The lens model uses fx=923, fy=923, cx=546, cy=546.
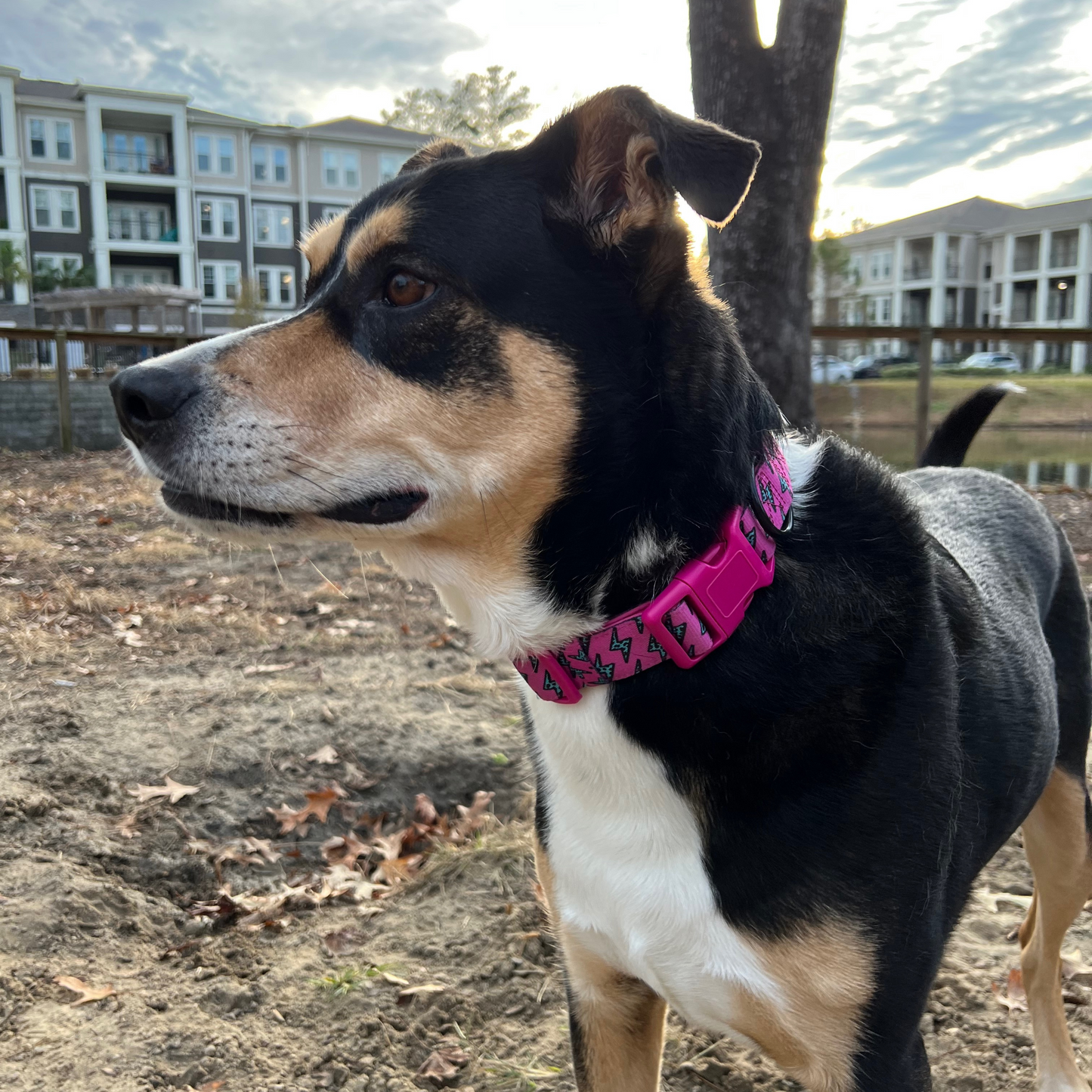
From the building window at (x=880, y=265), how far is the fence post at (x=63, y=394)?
74.3 meters

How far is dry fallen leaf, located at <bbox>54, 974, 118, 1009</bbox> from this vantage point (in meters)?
2.63

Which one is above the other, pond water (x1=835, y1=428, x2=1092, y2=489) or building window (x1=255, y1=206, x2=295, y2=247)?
building window (x1=255, y1=206, x2=295, y2=247)

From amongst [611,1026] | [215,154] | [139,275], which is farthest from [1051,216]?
[611,1026]

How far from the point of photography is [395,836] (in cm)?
363

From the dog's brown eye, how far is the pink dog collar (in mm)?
837

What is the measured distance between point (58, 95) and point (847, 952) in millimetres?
58803

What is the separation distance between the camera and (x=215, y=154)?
5081 centimetres

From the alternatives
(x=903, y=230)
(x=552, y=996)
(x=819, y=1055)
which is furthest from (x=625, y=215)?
(x=903, y=230)

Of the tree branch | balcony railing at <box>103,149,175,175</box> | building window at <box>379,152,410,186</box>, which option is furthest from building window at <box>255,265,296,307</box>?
the tree branch

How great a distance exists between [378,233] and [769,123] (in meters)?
4.32

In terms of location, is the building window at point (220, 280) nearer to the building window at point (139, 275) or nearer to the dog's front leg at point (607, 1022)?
the building window at point (139, 275)

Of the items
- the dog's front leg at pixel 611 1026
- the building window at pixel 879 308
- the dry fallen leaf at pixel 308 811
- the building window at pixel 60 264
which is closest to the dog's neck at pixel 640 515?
the dog's front leg at pixel 611 1026

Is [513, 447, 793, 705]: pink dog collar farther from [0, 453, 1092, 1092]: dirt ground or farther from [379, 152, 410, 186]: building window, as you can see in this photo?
[379, 152, 410, 186]: building window

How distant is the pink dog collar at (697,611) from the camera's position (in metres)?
1.76
